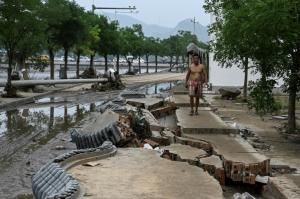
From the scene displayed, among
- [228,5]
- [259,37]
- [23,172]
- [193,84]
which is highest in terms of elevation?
[228,5]

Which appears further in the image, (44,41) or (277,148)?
(44,41)

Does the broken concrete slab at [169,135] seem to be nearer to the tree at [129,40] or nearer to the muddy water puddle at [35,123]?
the muddy water puddle at [35,123]

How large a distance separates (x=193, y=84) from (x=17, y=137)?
5087 millimetres

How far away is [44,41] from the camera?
3291cm

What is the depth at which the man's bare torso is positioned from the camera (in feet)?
55.0

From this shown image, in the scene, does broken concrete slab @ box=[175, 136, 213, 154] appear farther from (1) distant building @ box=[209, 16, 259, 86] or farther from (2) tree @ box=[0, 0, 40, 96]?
(1) distant building @ box=[209, 16, 259, 86]

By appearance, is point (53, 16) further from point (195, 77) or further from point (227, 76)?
point (195, 77)

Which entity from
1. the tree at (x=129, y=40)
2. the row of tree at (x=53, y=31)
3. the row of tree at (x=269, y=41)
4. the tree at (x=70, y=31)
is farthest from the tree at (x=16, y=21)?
the tree at (x=129, y=40)

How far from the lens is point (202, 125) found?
47.7ft

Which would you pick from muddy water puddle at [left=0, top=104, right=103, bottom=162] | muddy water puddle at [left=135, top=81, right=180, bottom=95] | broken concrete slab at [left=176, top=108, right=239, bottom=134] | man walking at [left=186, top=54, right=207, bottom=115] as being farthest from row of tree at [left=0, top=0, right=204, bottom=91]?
broken concrete slab at [left=176, top=108, right=239, bottom=134]

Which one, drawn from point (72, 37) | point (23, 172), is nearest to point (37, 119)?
point (23, 172)

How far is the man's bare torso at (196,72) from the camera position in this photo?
1677cm

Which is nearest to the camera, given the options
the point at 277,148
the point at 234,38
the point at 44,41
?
the point at 277,148

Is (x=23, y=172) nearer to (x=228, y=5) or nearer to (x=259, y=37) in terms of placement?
(x=259, y=37)
